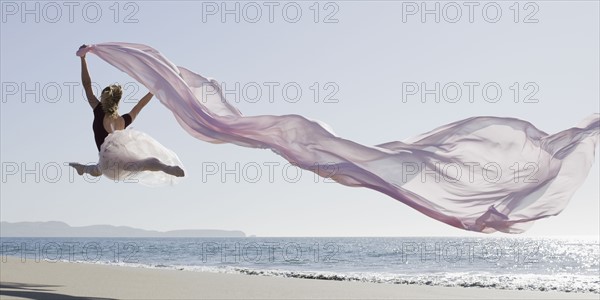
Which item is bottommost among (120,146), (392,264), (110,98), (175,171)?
(392,264)

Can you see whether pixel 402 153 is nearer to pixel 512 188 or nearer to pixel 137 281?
pixel 512 188

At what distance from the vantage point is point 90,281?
1092 centimetres

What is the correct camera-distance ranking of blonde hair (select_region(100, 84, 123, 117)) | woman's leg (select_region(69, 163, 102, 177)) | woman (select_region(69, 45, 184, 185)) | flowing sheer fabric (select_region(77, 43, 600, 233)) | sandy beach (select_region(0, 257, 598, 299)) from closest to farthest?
flowing sheer fabric (select_region(77, 43, 600, 233)) < woman (select_region(69, 45, 184, 185)) < woman's leg (select_region(69, 163, 102, 177)) < blonde hair (select_region(100, 84, 123, 117)) < sandy beach (select_region(0, 257, 598, 299))

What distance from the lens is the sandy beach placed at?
364 inches

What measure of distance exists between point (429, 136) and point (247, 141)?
220cm

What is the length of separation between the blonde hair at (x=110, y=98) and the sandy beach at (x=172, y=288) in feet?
7.47

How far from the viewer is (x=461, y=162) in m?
8.75

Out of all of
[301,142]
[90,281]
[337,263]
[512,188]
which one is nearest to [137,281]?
[90,281]

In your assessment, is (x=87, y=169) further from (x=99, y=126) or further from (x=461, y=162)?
(x=461, y=162)

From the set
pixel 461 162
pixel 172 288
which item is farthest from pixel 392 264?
pixel 461 162

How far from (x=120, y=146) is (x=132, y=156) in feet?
0.64

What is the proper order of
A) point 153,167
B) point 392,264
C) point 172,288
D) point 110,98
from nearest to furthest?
point 153,167
point 110,98
point 172,288
point 392,264

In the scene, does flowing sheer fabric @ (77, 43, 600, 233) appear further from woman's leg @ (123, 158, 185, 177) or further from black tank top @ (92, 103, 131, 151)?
black tank top @ (92, 103, 131, 151)

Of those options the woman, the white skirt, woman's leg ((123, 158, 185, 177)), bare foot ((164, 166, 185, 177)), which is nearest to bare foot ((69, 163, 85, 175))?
the woman
